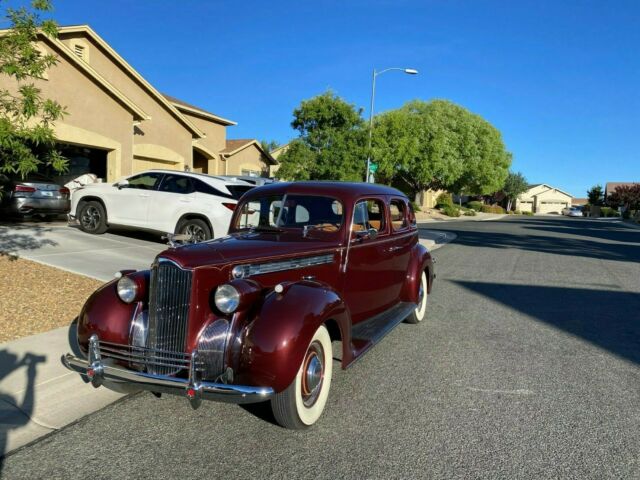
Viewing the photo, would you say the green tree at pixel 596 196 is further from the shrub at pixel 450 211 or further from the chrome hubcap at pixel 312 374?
the chrome hubcap at pixel 312 374

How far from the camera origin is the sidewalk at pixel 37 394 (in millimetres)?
3422

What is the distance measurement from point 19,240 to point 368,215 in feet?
24.5

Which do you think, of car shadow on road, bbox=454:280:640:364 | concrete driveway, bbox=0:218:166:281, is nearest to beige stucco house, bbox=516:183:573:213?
car shadow on road, bbox=454:280:640:364

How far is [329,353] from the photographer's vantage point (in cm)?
379

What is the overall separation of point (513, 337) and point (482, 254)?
9496 mm

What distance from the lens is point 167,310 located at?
342 centimetres

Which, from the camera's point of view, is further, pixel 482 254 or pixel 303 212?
pixel 482 254

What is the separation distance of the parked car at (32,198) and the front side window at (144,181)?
3096 millimetres

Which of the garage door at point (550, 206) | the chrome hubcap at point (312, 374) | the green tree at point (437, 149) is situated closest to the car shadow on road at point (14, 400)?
the chrome hubcap at point (312, 374)

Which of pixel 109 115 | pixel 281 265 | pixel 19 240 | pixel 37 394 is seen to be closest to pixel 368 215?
pixel 281 265

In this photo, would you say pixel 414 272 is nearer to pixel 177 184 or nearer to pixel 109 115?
pixel 177 184

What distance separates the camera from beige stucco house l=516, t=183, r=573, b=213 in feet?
347

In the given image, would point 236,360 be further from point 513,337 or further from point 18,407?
point 513,337

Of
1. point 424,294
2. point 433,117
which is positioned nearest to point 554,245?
point 424,294
